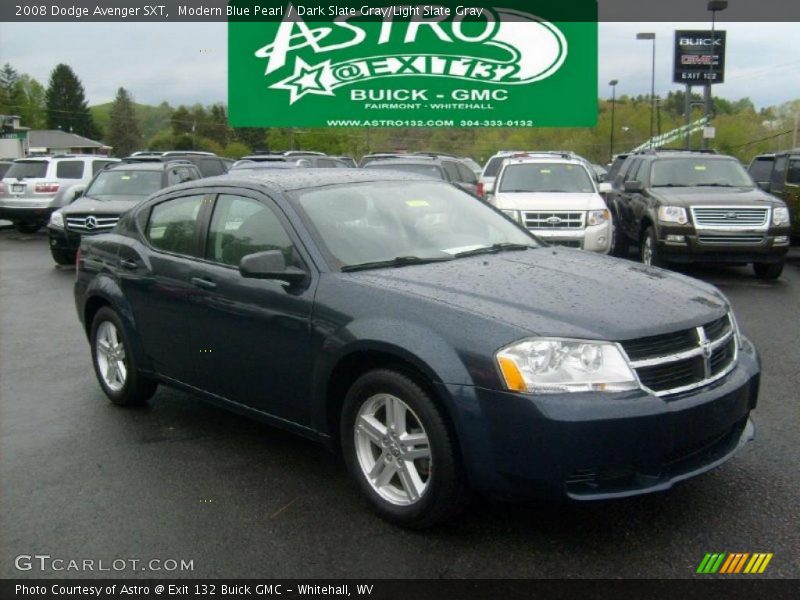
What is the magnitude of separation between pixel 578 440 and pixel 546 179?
10.5m

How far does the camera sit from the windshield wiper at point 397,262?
4344mm

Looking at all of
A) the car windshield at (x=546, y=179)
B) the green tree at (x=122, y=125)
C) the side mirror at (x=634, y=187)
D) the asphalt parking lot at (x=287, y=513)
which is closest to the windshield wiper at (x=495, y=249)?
the asphalt parking lot at (x=287, y=513)

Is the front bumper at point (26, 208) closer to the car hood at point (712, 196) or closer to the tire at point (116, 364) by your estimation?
the car hood at point (712, 196)

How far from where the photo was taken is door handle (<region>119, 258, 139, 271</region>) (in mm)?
5562

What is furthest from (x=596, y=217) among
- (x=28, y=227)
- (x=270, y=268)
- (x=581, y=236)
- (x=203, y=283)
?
(x=28, y=227)

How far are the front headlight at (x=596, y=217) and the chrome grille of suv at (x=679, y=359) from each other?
827 cm

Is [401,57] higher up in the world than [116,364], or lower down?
higher up

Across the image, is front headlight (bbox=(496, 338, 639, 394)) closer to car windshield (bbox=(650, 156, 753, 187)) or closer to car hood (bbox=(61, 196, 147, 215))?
car windshield (bbox=(650, 156, 753, 187))

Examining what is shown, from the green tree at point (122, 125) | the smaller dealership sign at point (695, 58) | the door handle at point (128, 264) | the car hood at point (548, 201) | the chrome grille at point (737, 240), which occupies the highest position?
the green tree at point (122, 125)

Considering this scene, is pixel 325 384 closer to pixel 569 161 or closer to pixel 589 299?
pixel 589 299

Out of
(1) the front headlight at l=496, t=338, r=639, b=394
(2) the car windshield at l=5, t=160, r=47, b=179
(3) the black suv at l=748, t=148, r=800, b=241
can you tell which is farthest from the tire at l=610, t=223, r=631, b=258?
(2) the car windshield at l=5, t=160, r=47, b=179

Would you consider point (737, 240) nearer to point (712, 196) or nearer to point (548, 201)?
point (712, 196)

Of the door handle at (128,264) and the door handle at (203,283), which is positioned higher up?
the door handle at (128,264)

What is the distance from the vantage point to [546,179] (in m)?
13.4
